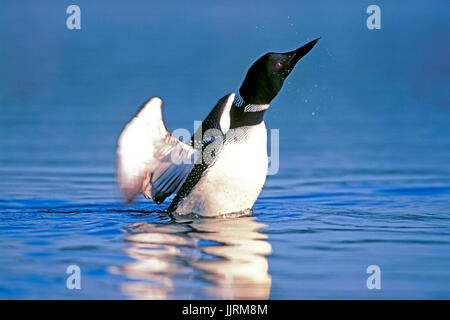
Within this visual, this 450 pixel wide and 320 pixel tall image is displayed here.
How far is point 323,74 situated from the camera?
53.0ft

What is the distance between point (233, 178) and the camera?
6.79 metres

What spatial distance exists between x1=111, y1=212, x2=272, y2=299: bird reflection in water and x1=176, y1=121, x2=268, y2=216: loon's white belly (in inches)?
4.5

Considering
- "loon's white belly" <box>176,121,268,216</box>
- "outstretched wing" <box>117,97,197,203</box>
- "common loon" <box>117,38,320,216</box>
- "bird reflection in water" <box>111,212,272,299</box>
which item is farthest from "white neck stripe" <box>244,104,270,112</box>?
"bird reflection in water" <box>111,212,272,299</box>

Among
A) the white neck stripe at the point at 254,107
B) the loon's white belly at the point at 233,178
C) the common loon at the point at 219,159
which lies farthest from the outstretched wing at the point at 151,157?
the white neck stripe at the point at 254,107

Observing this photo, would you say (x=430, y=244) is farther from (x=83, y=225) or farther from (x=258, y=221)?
(x=83, y=225)

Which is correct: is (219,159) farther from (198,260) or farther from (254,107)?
(198,260)

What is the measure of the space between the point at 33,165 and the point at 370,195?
3.48 metres

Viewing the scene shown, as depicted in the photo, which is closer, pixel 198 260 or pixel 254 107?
pixel 198 260

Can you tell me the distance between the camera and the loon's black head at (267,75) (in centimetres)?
698

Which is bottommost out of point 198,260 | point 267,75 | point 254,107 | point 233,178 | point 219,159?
point 198,260

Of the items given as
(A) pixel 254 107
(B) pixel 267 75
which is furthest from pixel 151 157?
(B) pixel 267 75

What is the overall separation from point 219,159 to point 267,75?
723 mm

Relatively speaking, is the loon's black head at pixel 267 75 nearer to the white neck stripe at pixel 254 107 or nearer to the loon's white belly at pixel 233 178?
the white neck stripe at pixel 254 107
